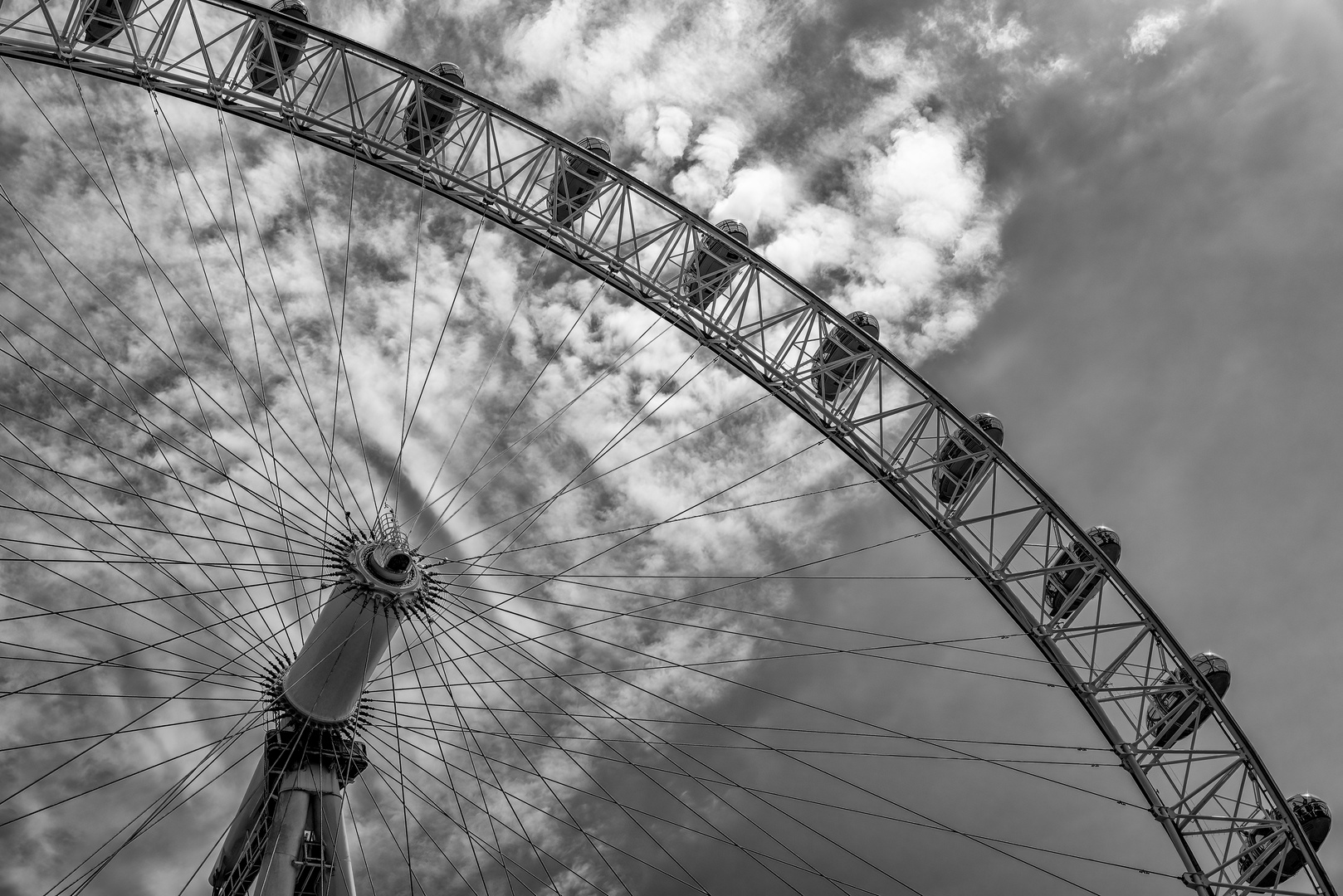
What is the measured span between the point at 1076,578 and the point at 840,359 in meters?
6.21

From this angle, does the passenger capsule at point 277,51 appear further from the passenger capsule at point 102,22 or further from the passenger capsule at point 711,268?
the passenger capsule at point 711,268

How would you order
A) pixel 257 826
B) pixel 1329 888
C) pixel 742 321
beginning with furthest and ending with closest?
pixel 742 321 → pixel 1329 888 → pixel 257 826

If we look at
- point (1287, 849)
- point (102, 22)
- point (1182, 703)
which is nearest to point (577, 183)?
point (102, 22)

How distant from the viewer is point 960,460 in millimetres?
21828

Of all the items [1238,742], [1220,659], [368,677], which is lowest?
[368,677]

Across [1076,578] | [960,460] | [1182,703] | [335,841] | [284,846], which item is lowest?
[284,846]

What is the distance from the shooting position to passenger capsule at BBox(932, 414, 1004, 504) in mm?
21891

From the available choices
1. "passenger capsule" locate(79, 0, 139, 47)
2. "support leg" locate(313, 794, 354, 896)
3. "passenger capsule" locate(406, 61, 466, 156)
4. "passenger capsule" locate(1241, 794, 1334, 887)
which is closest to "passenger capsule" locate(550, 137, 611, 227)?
"passenger capsule" locate(406, 61, 466, 156)

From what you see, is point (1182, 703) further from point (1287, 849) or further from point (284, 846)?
point (284, 846)

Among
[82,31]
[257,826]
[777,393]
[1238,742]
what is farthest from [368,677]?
[1238,742]

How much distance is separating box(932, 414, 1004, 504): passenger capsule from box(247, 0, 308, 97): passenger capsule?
46.6 feet

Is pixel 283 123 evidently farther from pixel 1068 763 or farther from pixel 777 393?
pixel 1068 763

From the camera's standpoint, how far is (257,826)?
17.0m

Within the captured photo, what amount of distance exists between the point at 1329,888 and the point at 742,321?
1448 cm
